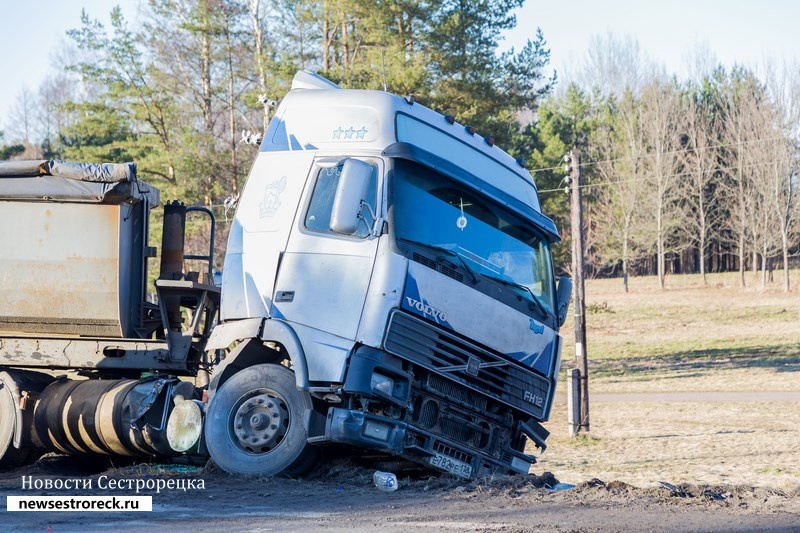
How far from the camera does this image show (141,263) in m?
11.4

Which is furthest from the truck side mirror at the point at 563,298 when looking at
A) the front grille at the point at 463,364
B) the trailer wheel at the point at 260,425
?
the trailer wheel at the point at 260,425

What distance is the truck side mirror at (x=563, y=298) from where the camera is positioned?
1034cm

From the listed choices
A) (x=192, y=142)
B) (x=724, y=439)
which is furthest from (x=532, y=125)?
(x=724, y=439)

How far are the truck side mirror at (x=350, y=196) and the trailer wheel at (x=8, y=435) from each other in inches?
178

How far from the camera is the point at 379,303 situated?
29.1ft

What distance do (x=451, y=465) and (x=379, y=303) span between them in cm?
165

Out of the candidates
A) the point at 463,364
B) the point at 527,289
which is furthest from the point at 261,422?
the point at 527,289

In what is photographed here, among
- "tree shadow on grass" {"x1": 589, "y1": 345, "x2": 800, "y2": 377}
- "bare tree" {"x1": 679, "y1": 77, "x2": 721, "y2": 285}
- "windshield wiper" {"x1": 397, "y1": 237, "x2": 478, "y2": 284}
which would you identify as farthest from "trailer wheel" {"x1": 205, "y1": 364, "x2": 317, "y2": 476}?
"bare tree" {"x1": 679, "y1": 77, "x2": 721, "y2": 285}

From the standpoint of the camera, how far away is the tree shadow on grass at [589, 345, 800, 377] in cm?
3303

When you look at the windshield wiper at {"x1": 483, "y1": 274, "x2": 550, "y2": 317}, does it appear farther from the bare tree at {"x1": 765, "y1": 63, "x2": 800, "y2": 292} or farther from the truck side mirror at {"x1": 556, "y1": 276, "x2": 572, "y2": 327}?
the bare tree at {"x1": 765, "y1": 63, "x2": 800, "y2": 292}

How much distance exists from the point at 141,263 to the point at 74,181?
1.14m

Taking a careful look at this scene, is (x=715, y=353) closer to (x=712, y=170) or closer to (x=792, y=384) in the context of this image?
(x=792, y=384)

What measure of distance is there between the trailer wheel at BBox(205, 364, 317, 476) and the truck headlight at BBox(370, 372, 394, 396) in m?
0.66

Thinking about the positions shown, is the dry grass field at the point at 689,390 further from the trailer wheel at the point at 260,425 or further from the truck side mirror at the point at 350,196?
the truck side mirror at the point at 350,196
